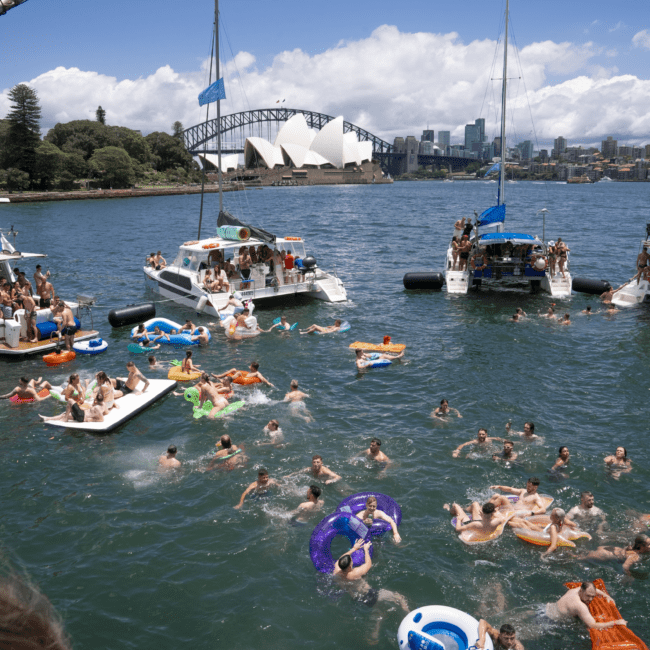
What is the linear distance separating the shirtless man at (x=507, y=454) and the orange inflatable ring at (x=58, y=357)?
1433cm

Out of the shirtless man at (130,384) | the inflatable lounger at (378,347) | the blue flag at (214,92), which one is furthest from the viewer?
the blue flag at (214,92)

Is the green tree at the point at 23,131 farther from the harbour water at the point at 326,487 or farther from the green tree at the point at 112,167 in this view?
the harbour water at the point at 326,487

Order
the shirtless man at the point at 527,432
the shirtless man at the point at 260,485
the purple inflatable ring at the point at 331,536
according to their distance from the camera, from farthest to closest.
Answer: the shirtless man at the point at 527,432
the shirtless man at the point at 260,485
the purple inflatable ring at the point at 331,536

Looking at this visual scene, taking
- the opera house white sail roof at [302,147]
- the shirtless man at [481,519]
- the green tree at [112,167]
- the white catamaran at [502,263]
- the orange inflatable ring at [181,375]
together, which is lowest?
the shirtless man at [481,519]

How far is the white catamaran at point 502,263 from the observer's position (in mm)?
27094

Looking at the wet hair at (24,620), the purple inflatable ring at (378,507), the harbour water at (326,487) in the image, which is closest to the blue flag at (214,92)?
the harbour water at (326,487)

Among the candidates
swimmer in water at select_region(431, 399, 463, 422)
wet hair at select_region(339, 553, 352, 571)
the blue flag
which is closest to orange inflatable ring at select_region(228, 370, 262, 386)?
swimmer in water at select_region(431, 399, 463, 422)

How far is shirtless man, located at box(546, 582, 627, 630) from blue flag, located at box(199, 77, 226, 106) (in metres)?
26.1

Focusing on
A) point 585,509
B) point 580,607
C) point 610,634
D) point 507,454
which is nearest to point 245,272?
point 507,454

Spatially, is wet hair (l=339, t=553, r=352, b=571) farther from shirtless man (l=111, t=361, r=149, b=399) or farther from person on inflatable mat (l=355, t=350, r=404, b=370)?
person on inflatable mat (l=355, t=350, r=404, b=370)

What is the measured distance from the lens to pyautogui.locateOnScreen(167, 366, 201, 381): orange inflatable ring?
57.5 ft

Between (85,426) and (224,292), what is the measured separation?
10866mm

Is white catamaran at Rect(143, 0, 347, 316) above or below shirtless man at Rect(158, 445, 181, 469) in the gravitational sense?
above

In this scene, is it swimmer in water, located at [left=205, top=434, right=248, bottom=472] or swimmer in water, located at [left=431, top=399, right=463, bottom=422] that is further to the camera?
swimmer in water, located at [left=431, top=399, right=463, bottom=422]
